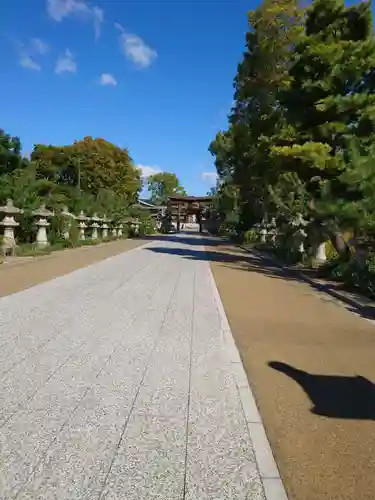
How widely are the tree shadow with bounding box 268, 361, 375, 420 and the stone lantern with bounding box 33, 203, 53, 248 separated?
14.8 m

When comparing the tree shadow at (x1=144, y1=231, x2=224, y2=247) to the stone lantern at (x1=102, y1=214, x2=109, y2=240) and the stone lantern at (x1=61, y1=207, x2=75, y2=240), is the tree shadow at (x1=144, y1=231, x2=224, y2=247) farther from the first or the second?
the stone lantern at (x1=61, y1=207, x2=75, y2=240)

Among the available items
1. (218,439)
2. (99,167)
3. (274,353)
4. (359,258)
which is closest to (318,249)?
(359,258)

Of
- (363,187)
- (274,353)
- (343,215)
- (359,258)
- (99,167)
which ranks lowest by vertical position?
(274,353)

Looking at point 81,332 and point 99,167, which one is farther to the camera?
point 99,167

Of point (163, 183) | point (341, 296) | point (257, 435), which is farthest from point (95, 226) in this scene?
point (163, 183)

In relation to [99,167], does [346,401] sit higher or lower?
lower

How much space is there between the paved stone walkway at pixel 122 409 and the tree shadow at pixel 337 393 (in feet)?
1.86

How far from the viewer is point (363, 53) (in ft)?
45.5

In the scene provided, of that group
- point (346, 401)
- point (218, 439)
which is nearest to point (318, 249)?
point (346, 401)

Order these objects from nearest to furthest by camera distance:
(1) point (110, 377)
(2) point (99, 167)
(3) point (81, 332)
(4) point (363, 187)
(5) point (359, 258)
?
(1) point (110, 377) → (3) point (81, 332) → (4) point (363, 187) → (5) point (359, 258) → (2) point (99, 167)

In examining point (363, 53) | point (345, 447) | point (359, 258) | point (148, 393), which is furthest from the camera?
point (363, 53)

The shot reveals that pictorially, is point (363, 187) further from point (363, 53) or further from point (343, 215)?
point (363, 53)

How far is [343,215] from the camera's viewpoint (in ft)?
30.9

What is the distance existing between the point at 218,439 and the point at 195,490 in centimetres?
63
